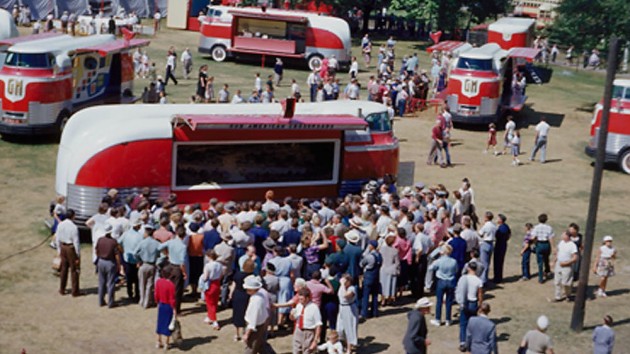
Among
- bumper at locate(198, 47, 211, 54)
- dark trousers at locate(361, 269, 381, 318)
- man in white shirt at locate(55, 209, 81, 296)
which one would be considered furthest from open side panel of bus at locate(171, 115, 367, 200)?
bumper at locate(198, 47, 211, 54)

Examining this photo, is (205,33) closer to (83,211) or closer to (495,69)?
(495,69)

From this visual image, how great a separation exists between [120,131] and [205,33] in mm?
25474

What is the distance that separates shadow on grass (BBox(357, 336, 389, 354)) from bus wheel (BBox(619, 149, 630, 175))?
53.5ft

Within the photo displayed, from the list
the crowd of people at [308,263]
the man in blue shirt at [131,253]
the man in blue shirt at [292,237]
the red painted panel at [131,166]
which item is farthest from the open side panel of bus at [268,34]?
the man in blue shirt at [131,253]

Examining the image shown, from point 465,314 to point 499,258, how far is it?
11.9 feet

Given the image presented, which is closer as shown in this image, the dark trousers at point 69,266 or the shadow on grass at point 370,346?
the shadow on grass at point 370,346

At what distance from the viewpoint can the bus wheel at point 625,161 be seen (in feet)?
97.3

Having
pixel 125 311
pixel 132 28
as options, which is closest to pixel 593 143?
pixel 125 311

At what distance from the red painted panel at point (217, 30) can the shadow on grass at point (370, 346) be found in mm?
29633

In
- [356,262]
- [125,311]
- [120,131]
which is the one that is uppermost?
[120,131]

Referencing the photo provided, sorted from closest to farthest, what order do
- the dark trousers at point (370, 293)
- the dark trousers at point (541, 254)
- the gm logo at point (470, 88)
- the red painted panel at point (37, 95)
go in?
the dark trousers at point (370, 293)
the dark trousers at point (541, 254)
the red painted panel at point (37, 95)
the gm logo at point (470, 88)

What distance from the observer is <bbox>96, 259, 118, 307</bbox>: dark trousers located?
1653 cm

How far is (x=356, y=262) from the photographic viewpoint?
1677 cm

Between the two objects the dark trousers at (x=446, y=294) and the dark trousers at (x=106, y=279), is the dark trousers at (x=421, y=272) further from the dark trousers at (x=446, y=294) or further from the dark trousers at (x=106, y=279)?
the dark trousers at (x=106, y=279)
